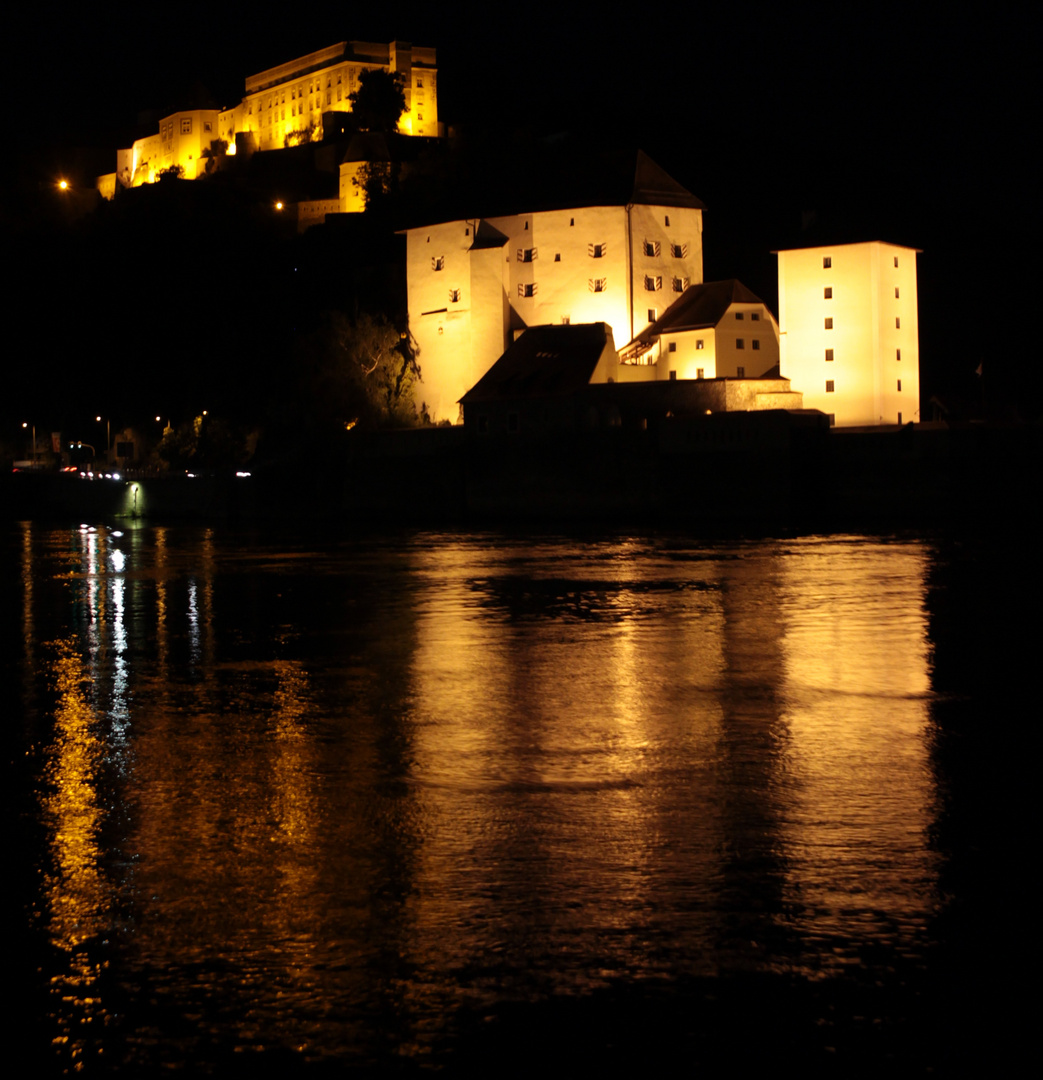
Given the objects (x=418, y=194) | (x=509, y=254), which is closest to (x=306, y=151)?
(x=418, y=194)

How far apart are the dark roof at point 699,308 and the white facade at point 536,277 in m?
1.45

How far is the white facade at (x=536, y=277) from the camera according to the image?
2157 inches

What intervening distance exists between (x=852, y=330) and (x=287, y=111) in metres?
65.8

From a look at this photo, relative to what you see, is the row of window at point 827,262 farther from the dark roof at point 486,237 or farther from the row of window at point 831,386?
the dark roof at point 486,237

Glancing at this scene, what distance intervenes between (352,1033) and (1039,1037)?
2.38m

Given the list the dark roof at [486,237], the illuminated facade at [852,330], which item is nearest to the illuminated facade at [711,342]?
the illuminated facade at [852,330]

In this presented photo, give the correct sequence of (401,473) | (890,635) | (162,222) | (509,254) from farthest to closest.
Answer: (162,222), (509,254), (401,473), (890,635)

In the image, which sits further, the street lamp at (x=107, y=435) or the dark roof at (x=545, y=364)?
the street lamp at (x=107, y=435)

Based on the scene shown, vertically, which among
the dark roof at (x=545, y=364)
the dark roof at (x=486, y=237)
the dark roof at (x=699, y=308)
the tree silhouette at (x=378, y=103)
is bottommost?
the dark roof at (x=545, y=364)

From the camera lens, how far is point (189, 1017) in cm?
479

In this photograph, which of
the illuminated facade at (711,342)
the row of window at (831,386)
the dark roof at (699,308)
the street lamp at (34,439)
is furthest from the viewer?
the street lamp at (34,439)

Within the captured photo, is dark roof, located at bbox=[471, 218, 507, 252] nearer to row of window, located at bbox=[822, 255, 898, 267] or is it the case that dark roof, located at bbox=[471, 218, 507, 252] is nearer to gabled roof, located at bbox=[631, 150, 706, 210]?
gabled roof, located at bbox=[631, 150, 706, 210]

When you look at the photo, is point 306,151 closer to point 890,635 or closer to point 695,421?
point 695,421

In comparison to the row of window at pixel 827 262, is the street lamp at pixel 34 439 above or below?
below
